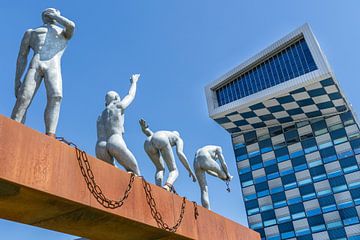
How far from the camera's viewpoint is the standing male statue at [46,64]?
12.7 ft

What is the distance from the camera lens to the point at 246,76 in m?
25.4

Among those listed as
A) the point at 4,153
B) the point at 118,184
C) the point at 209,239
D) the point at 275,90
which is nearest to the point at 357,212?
the point at 275,90

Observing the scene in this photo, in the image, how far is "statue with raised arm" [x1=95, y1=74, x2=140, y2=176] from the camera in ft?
15.2

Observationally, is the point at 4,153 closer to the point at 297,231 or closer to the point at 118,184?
the point at 118,184

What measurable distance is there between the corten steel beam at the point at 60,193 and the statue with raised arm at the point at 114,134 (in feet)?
1.00

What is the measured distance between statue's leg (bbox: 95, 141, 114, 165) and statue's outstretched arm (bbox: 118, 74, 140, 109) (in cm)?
53

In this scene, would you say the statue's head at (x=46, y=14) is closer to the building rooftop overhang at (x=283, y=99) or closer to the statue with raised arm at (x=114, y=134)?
the statue with raised arm at (x=114, y=134)

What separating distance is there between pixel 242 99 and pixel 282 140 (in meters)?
4.27

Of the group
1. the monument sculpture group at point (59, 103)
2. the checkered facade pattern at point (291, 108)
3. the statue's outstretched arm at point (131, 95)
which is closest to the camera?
the monument sculpture group at point (59, 103)

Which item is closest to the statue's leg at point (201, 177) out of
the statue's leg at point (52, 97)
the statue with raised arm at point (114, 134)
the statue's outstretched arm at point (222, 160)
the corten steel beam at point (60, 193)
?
the statue's outstretched arm at point (222, 160)

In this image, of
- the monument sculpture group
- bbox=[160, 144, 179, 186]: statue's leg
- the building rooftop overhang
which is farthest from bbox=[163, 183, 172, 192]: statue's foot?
the building rooftop overhang

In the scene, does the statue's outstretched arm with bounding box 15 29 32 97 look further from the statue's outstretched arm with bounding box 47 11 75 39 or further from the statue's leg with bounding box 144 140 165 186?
the statue's leg with bounding box 144 140 165 186

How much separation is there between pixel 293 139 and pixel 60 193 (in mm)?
23511

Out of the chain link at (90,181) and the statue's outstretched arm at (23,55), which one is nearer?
the chain link at (90,181)
